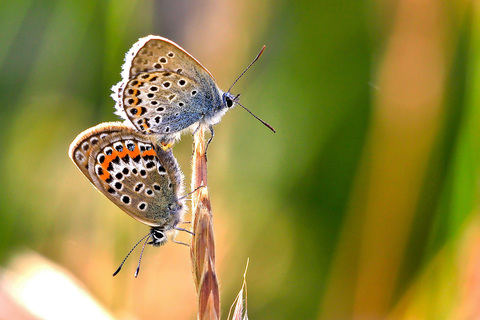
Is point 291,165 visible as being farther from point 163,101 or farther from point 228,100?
point 163,101

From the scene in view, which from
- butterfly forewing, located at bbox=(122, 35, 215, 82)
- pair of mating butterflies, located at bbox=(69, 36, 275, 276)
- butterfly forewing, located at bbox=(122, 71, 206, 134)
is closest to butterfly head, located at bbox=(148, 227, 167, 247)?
pair of mating butterflies, located at bbox=(69, 36, 275, 276)

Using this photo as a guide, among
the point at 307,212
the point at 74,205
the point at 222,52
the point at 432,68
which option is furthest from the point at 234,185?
the point at 432,68

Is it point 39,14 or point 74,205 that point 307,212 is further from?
point 39,14

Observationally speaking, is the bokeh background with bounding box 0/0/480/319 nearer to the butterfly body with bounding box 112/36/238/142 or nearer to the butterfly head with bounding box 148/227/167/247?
the butterfly body with bounding box 112/36/238/142

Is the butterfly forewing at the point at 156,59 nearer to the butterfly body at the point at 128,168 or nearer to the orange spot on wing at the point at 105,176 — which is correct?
the butterfly body at the point at 128,168

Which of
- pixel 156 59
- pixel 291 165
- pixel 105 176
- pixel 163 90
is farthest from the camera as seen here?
pixel 291 165

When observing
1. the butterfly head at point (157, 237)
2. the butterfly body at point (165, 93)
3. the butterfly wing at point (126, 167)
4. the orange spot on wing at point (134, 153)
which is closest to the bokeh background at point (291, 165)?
the butterfly body at point (165, 93)

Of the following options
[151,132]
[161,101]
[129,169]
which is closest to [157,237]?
[129,169]
